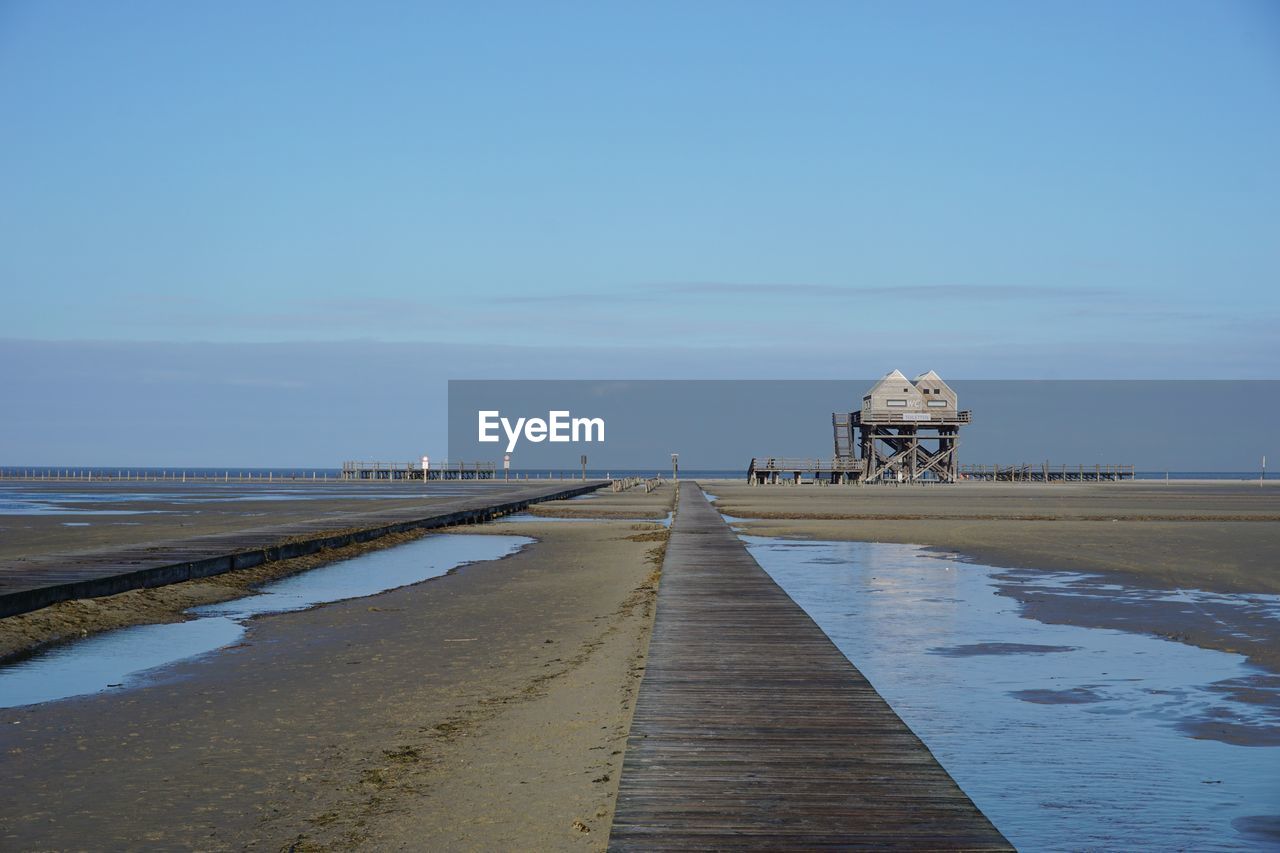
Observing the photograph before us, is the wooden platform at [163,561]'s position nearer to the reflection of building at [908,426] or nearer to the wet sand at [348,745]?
the wet sand at [348,745]

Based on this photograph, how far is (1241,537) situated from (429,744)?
2639cm

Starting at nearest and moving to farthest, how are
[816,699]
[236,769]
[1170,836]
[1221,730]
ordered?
[1170,836] → [236,769] → [816,699] → [1221,730]

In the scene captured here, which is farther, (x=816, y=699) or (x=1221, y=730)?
(x=1221, y=730)

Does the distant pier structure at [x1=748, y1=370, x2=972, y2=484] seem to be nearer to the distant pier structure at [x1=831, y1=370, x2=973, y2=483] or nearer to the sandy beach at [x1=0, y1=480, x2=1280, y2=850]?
the distant pier structure at [x1=831, y1=370, x2=973, y2=483]

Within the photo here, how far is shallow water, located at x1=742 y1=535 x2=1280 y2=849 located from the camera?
679 cm

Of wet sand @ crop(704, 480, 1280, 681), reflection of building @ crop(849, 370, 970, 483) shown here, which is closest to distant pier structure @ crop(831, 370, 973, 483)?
reflection of building @ crop(849, 370, 970, 483)

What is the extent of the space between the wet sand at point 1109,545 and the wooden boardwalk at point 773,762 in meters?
4.40

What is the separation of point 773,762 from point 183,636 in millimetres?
9296

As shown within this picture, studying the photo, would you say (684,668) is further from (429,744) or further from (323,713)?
(323,713)

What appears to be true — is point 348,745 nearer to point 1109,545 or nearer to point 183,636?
point 183,636

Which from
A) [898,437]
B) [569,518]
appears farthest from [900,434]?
[569,518]

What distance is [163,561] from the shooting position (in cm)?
1748

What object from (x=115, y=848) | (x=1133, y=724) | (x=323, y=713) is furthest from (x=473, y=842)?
(x=1133, y=724)

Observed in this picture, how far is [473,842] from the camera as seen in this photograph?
610cm
